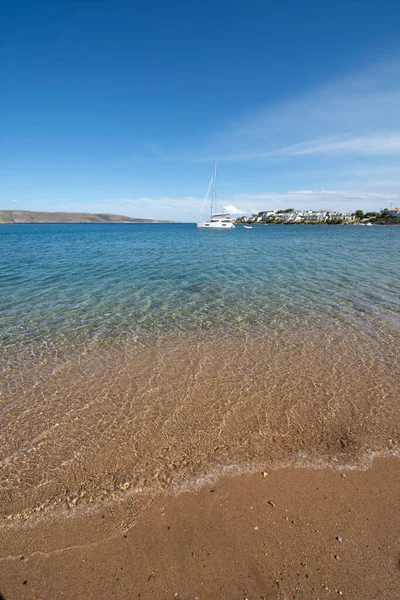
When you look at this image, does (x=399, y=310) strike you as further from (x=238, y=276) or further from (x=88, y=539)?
(x=88, y=539)

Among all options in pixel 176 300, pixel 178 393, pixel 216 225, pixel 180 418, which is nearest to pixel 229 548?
pixel 180 418

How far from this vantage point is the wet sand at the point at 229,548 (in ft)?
10.2

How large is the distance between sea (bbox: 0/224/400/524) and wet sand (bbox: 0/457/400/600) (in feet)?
1.26

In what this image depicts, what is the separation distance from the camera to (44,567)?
3328 millimetres

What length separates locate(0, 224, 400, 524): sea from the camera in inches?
184

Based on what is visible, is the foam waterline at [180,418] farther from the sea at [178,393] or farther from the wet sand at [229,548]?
the wet sand at [229,548]

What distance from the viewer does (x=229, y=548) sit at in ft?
11.5

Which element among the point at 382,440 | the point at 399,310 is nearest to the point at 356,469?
the point at 382,440

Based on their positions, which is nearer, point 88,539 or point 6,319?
point 88,539

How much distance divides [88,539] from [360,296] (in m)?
16.3

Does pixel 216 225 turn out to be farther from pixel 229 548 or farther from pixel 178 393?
pixel 229 548

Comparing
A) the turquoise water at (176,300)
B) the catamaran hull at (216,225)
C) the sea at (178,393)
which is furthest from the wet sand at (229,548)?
the catamaran hull at (216,225)

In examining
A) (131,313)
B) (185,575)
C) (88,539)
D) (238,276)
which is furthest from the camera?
(238,276)

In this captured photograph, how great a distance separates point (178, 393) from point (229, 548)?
11.6 ft
